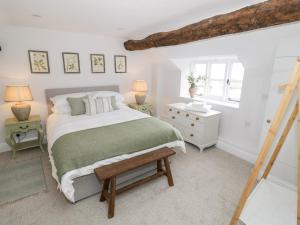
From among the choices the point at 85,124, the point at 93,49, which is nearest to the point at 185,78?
the point at 93,49

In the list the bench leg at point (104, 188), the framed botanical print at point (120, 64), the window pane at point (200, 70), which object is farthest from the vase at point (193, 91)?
the bench leg at point (104, 188)

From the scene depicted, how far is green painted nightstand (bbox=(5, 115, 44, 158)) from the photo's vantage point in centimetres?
282

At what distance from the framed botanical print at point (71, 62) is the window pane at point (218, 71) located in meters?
2.80

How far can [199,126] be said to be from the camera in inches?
122

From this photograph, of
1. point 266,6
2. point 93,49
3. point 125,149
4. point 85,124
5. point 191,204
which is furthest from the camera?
point 93,49

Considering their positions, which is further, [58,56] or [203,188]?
[58,56]

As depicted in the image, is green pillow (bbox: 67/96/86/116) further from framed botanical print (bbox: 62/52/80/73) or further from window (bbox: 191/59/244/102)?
window (bbox: 191/59/244/102)

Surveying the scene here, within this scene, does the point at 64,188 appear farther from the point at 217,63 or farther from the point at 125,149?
the point at 217,63

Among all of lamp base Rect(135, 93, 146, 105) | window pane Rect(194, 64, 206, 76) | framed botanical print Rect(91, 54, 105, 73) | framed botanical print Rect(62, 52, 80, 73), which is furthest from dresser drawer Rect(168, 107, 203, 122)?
framed botanical print Rect(62, 52, 80, 73)

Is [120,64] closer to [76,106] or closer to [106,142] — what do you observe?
[76,106]

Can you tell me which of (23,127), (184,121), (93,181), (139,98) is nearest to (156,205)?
(93,181)

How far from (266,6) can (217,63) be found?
2.00 meters

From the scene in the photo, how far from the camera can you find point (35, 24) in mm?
2803

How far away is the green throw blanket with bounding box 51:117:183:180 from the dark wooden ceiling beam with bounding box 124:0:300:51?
1.35 m
